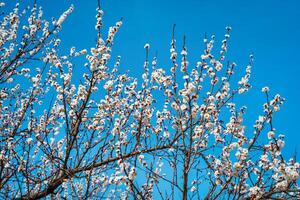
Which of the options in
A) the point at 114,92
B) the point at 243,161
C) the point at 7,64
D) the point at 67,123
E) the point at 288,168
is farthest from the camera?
the point at 7,64

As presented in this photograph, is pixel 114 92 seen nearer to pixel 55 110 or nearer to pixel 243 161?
pixel 55 110

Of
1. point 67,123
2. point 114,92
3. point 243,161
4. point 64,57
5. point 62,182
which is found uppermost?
point 64,57

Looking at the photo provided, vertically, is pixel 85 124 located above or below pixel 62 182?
above

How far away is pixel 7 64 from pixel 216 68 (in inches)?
167

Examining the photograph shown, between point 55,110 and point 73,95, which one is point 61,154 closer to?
point 55,110

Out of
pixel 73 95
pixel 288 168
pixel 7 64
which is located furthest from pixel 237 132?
pixel 7 64

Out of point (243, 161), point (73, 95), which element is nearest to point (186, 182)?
point (243, 161)

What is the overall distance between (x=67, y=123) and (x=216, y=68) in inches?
92.1

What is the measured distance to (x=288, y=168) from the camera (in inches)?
151

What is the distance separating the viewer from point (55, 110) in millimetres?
8445

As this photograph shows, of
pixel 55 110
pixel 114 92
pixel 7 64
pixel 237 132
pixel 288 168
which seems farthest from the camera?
pixel 55 110

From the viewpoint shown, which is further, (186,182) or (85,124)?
(85,124)

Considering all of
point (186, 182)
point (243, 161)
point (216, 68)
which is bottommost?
point (186, 182)

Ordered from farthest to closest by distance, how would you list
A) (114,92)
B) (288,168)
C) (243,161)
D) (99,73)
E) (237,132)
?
(114,92) < (99,73) < (237,132) < (243,161) < (288,168)
